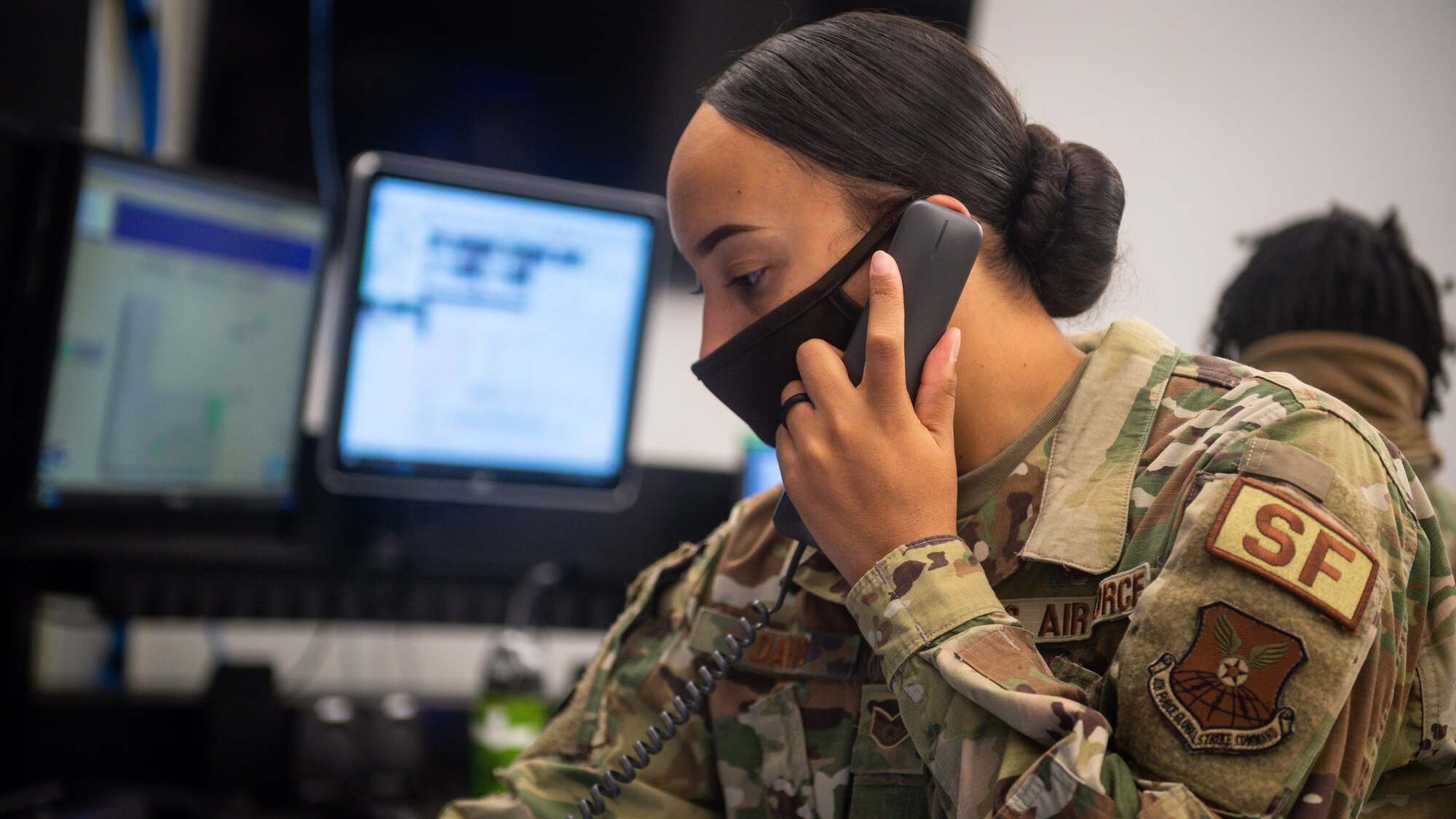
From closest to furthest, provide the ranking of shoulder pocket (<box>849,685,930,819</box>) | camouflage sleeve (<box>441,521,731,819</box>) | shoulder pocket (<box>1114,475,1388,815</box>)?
1. shoulder pocket (<box>1114,475,1388,815</box>)
2. shoulder pocket (<box>849,685,930,819</box>)
3. camouflage sleeve (<box>441,521,731,819</box>)

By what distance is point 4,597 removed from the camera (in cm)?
130

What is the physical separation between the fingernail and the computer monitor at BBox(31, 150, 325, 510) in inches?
38.0

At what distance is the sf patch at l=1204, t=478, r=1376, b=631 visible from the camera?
0.57m

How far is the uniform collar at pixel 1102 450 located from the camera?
0.73m

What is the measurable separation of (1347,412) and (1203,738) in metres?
0.23

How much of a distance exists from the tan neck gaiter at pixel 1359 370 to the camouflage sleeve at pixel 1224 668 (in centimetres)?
57

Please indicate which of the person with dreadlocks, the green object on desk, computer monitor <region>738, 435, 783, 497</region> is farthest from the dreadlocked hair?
the green object on desk

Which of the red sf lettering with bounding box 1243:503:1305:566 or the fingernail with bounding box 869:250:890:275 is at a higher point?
the fingernail with bounding box 869:250:890:275

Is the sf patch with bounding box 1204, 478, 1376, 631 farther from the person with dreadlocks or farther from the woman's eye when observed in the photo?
the person with dreadlocks

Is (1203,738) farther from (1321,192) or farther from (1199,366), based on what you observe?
(1321,192)

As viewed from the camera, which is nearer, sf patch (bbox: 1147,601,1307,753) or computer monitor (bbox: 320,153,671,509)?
sf patch (bbox: 1147,601,1307,753)

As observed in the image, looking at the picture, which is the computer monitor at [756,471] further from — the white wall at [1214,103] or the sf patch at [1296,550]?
the sf patch at [1296,550]

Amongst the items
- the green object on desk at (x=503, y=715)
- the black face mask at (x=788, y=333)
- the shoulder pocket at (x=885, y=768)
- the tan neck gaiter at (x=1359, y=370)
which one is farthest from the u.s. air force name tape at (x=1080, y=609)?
the green object on desk at (x=503, y=715)

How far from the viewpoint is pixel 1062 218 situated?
2.72 feet
